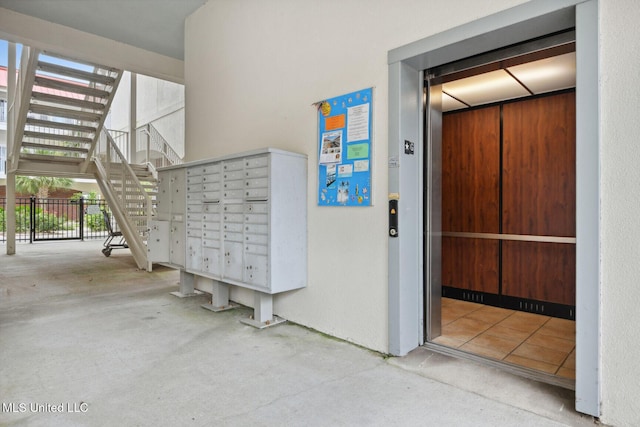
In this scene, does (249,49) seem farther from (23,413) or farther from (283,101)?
(23,413)

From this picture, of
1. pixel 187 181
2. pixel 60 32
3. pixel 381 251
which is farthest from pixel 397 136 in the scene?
pixel 60 32

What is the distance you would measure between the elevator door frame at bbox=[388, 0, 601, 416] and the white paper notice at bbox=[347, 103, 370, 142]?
208 mm

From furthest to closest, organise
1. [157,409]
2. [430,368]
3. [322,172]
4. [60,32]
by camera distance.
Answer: [60,32]
[322,172]
[430,368]
[157,409]

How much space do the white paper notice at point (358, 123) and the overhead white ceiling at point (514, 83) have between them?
107 cm

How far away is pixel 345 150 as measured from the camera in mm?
2846

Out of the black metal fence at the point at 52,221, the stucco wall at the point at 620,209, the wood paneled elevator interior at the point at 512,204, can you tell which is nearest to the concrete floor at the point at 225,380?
the stucco wall at the point at 620,209

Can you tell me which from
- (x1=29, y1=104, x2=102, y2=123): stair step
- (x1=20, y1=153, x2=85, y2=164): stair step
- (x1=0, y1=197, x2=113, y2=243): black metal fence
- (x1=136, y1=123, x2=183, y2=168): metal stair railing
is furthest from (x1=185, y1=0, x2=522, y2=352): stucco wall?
(x1=0, y1=197, x2=113, y2=243): black metal fence

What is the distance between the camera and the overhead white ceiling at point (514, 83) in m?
2.84

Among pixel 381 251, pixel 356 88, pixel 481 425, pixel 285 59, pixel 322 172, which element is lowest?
pixel 481 425

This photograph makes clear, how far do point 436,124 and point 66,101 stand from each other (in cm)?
633

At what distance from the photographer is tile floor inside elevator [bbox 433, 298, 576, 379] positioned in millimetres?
2494

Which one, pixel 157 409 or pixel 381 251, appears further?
pixel 381 251

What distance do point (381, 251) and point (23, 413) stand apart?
7.16ft

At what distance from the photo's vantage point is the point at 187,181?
155 inches
